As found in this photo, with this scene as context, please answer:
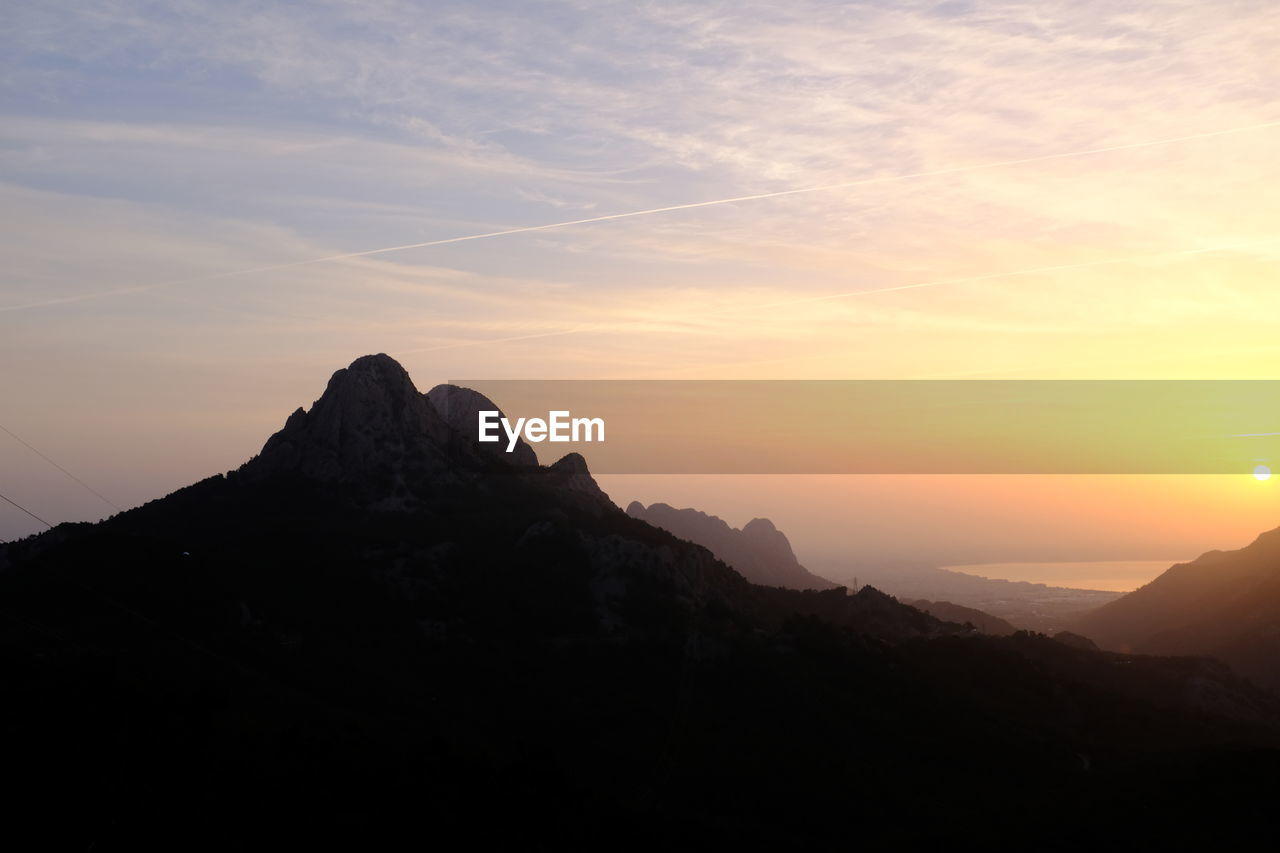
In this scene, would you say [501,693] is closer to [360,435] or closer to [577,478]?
[360,435]

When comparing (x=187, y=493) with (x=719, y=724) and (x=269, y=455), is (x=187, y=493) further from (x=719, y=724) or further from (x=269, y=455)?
(x=719, y=724)

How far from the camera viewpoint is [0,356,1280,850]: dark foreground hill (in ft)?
212

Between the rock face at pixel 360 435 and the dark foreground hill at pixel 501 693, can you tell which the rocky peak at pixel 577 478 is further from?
the rock face at pixel 360 435

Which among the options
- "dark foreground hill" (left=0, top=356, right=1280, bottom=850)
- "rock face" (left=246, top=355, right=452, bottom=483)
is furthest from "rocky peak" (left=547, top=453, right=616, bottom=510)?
"rock face" (left=246, top=355, right=452, bottom=483)

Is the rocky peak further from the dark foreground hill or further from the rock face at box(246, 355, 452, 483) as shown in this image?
the rock face at box(246, 355, 452, 483)

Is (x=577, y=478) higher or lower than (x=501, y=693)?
higher

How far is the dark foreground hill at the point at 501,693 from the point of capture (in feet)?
212

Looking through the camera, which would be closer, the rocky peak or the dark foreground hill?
the dark foreground hill

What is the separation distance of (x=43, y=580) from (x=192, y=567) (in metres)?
15.6

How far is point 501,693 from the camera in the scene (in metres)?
107

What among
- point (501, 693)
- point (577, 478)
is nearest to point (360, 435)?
point (577, 478)

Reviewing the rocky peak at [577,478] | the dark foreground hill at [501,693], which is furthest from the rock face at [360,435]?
the rocky peak at [577,478]

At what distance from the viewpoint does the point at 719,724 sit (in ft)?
326

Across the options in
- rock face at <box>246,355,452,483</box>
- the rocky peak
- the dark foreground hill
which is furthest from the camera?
the rocky peak
